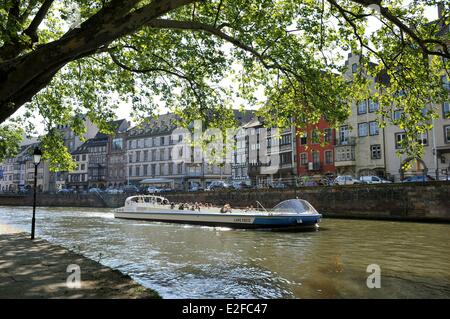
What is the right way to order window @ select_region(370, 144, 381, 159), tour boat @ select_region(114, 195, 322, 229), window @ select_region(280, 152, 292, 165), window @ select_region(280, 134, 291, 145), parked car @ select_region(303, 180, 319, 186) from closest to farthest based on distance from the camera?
tour boat @ select_region(114, 195, 322, 229) → parked car @ select_region(303, 180, 319, 186) → window @ select_region(370, 144, 381, 159) → window @ select_region(280, 152, 292, 165) → window @ select_region(280, 134, 291, 145)

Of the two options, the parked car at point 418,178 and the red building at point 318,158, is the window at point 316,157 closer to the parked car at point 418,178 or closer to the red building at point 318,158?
the red building at point 318,158

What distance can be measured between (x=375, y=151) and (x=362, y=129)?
341cm

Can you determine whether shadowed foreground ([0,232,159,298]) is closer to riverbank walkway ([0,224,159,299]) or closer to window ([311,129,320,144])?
riverbank walkway ([0,224,159,299])

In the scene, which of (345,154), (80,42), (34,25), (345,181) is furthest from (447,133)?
(80,42)

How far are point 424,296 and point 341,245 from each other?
9108 millimetres

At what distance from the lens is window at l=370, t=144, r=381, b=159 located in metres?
47.6

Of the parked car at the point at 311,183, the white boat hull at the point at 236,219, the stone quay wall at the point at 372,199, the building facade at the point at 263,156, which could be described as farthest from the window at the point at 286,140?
the white boat hull at the point at 236,219

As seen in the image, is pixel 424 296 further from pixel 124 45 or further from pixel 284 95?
pixel 124 45

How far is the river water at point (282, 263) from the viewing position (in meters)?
9.48

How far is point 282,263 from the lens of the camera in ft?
44.1

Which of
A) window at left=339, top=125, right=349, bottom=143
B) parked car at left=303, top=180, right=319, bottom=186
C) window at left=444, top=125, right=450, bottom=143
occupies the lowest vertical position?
parked car at left=303, top=180, right=319, bottom=186

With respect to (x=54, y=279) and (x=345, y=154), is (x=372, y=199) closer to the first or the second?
(x=345, y=154)

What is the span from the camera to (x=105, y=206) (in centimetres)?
7012

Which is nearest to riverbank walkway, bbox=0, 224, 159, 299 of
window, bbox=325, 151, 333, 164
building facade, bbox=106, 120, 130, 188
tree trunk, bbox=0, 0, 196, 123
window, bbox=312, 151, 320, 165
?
tree trunk, bbox=0, 0, 196, 123
